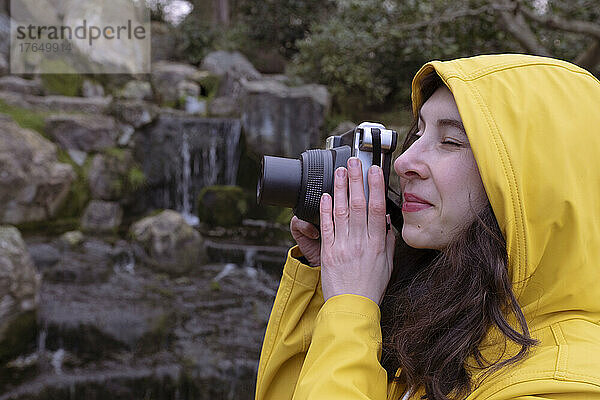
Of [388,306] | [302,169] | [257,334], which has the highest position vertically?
[302,169]

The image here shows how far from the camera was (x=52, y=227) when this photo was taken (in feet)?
19.3

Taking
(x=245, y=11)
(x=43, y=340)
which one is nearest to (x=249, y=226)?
(x=43, y=340)

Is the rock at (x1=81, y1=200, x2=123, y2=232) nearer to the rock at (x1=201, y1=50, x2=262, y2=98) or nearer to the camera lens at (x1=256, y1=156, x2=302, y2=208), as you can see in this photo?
the rock at (x1=201, y1=50, x2=262, y2=98)

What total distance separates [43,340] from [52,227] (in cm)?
245

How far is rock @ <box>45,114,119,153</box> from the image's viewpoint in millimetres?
6555

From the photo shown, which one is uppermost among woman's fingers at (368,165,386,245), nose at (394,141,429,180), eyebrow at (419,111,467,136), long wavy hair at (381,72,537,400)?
eyebrow at (419,111,467,136)

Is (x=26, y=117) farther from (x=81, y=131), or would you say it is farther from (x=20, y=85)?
(x=20, y=85)

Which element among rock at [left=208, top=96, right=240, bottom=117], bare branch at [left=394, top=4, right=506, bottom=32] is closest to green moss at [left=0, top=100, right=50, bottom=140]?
rock at [left=208, top=96, right=240, bottom=117]

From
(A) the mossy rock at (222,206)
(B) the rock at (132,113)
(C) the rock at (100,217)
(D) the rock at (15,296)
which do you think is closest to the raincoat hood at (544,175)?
(D) the rock at (15,296)

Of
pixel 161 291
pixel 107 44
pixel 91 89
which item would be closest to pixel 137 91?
pixel 91 89

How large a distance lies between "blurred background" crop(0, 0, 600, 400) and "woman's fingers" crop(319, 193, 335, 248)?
257 cm

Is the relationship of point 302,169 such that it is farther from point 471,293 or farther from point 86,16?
point 86,16

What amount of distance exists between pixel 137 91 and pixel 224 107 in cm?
163

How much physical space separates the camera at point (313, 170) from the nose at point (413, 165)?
0.10m
